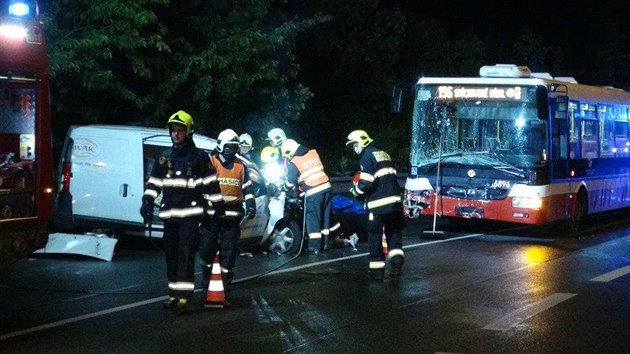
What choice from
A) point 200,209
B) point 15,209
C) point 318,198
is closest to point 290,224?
point 318,198

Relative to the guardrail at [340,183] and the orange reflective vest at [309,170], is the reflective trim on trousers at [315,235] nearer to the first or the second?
the orange reflective vest at [309,170]

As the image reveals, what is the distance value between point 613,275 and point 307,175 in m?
4.49

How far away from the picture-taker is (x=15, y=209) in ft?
29.1

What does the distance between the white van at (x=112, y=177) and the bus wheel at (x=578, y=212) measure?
6.69m

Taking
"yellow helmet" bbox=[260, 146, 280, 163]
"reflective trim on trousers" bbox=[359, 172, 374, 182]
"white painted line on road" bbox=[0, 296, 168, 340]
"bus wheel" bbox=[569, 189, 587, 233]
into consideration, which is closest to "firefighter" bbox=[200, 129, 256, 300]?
"white painted line on road" bbox=[0, 296, 168, 340]

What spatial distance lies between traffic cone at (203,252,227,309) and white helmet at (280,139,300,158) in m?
5.05

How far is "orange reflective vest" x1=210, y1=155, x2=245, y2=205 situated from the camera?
10727 millimetres

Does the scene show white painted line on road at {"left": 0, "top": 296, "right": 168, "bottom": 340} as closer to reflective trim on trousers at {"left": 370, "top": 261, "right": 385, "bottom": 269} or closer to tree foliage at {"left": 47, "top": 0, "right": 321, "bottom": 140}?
reflective trim on trousers at {"left": 370, "top": 261, "right": 385, "bottom": 269}

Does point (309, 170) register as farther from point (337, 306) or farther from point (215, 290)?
point (215, 290)

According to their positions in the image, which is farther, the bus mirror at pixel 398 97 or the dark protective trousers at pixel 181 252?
the bus mirror at pixel 398 97

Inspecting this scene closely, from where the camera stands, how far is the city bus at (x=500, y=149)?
1666cm

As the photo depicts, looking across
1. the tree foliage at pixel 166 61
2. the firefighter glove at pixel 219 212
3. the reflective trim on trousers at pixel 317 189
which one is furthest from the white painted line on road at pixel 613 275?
the tree foliage at pixel 166 61

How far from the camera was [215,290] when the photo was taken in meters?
9.81

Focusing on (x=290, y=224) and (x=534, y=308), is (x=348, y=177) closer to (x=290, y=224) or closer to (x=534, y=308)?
(x=290, y=224)
